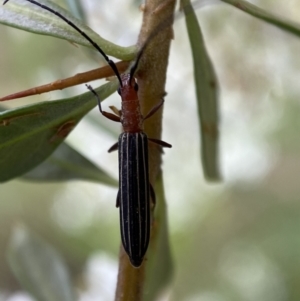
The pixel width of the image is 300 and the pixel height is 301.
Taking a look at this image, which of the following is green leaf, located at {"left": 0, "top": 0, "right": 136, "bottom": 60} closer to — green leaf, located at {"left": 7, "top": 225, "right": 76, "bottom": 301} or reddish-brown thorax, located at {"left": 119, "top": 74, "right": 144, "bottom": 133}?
reddish-brown thorax, located at {"left": 119, "top": 74, "right": 144, "bottom": 133}

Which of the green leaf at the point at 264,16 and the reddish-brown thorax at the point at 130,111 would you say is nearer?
the green leaf at the point at 264,16

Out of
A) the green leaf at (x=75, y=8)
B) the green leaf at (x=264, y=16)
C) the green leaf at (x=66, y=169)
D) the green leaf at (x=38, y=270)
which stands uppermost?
the green leaf at (x=75, y=8)

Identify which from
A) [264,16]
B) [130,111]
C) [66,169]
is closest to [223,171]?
[130,111]

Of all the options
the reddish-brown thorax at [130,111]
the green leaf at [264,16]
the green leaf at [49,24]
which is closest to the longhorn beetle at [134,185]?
the reddish-brown thorax at [130,111]

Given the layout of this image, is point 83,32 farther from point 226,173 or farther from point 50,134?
point 226,173

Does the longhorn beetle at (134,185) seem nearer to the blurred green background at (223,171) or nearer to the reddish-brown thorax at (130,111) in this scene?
the reddish-brown thorax at (130,111)

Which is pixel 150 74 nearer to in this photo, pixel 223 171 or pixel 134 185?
pixel 134 185
